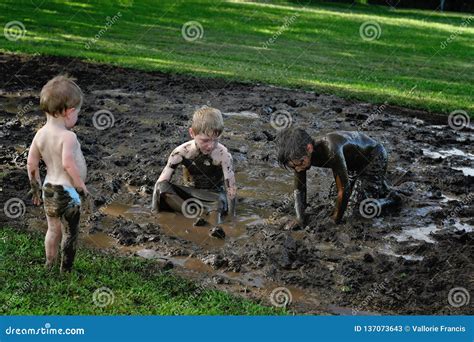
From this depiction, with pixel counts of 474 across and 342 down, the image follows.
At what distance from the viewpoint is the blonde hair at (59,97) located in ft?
17.7

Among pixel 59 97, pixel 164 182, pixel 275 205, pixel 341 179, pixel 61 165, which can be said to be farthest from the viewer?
pixel 275 205

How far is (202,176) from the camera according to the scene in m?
8.01

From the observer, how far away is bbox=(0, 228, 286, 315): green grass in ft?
17.5

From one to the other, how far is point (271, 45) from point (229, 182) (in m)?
14.7

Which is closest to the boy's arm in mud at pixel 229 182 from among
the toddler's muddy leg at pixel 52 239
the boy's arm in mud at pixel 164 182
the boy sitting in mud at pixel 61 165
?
the boy's arm in mud at pixel 164 182

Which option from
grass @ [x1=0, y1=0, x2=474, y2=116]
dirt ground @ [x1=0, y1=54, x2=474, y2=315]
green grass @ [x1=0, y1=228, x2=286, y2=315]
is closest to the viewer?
green grass @ [x1=0, y1=228, x2=286, y2=315]

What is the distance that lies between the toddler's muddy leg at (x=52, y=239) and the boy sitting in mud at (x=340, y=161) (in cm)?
224

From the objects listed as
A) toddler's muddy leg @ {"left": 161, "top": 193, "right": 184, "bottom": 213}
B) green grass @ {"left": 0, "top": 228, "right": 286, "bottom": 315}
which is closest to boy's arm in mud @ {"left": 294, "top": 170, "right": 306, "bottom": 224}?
toddler's muddy leg @ {"left": 161, "top": 193, "right": 184, "bottom": 213}

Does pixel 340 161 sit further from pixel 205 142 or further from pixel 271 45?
pixel 271 45

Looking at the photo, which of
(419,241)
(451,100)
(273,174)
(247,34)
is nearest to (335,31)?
(247,34)

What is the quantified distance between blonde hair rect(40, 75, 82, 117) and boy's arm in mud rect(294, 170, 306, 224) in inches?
102

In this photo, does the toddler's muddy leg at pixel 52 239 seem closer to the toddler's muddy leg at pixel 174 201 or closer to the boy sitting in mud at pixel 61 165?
the boy sitting in mud at pixel 61 165

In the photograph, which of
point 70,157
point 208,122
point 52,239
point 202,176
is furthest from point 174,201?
point 70,157

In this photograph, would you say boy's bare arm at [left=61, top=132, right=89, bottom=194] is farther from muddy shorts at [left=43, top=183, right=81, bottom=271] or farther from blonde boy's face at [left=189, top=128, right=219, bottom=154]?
blonde boy's face at [left=189, top=128, right=219, bottom=154]
